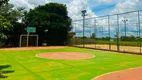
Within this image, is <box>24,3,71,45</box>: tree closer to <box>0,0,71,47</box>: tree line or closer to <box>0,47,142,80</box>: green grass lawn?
<box>0,0,71,47</box>: tree line

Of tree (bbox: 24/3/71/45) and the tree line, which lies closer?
the tree line

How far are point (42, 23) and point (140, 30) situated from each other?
17.5 metres

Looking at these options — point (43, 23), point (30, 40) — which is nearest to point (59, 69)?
point (43, 23)

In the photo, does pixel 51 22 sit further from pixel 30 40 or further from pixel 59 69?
pixel 59 69

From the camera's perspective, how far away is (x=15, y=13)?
1129 inches

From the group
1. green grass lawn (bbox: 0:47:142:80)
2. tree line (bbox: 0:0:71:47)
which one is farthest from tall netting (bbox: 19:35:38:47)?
green grass lawn (bbox: 0:47:142:80)

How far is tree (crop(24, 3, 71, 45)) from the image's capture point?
3055cm

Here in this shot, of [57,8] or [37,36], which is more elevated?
[57,8]

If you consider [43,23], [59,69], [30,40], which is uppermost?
[43,23]

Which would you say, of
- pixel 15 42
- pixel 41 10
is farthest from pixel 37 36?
pixel 41 10

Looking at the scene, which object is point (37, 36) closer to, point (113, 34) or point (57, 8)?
point (57, 8)

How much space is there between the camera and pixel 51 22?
1235 inches

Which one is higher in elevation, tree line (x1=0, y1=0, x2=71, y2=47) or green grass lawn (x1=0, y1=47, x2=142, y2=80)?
tree line (x1=0, y1=0, x2=71, y2=47)

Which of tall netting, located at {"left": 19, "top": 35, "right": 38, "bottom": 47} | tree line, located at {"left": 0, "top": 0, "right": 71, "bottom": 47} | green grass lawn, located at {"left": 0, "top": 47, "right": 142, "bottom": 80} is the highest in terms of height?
tree line, located at {"left": 0, "top": 0, "right": 71, "bottom": 47}
